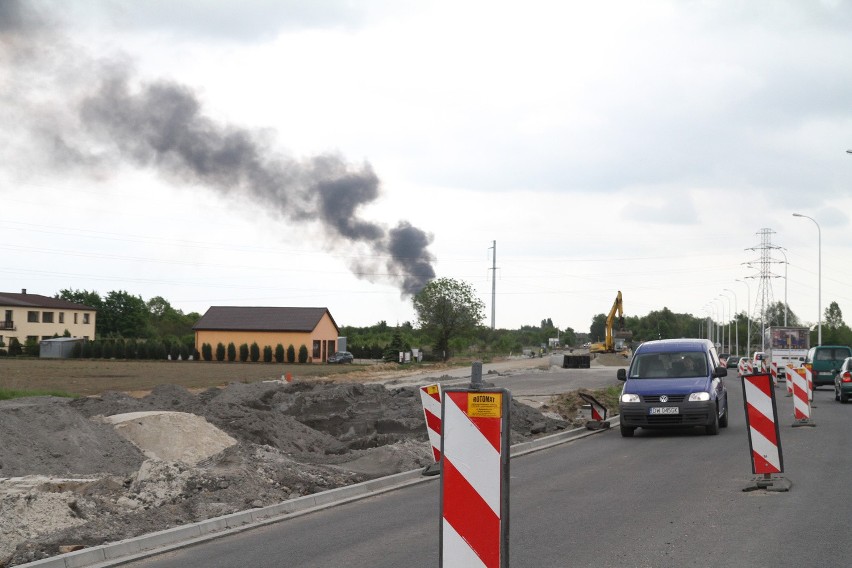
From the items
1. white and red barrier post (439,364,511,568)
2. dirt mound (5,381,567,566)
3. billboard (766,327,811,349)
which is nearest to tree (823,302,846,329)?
billboard (766,327,811,349)

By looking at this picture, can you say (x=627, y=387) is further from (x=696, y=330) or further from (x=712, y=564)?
(x=696, y=330)

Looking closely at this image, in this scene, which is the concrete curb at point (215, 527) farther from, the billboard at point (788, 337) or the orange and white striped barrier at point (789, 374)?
the billboard at point (788, 337)

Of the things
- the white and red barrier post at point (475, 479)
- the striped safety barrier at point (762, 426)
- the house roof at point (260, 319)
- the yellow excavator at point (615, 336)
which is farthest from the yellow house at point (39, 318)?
the white and red barrier post at point (475, 479)

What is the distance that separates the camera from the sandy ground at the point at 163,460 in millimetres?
9250

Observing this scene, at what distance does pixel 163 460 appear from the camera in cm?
1373

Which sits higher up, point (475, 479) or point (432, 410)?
point (475, 479)

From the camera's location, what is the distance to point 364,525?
9633mm

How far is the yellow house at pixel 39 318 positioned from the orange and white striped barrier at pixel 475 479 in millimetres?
89120

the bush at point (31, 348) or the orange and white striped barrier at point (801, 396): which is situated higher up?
the orange and white striped barrier at point (801, 396)

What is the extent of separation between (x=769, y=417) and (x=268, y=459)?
21.4ft

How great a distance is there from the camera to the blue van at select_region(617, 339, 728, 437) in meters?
18.3

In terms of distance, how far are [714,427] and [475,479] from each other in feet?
48.2

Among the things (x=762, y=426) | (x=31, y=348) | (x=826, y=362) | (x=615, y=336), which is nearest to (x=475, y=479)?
(x=762, y=426)

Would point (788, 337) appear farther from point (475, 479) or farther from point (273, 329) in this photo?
point (475, 479)
